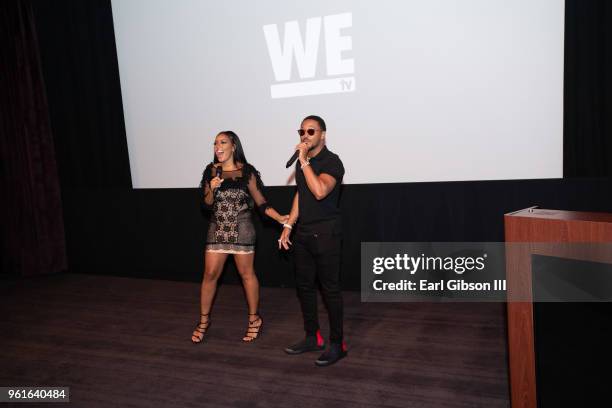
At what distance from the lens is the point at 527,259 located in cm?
189

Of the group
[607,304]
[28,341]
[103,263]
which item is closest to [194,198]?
[103,263]

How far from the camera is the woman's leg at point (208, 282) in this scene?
3320 millimetres

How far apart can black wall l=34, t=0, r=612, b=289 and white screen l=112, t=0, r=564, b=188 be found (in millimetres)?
129

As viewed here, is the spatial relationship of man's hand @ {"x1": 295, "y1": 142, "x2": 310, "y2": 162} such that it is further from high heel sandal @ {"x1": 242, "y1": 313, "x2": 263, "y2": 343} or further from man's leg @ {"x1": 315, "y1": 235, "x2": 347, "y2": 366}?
high heel sandal @ {"x1": 242, "y1": 313, "x2": 263, "y2": 343}

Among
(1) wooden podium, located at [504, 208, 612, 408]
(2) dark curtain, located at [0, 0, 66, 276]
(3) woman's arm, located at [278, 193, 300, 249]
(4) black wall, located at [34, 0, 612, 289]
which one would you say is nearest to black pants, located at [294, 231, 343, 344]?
(3) woman's arm, located at [278, 193, 300, 249]

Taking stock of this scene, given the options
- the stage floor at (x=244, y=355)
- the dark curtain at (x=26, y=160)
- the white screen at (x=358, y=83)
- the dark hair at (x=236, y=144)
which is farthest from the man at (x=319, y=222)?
the dark curtain at (x=26, y=160)

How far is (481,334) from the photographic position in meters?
3.38

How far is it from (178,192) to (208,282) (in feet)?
6.59

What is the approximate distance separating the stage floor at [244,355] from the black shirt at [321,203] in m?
0.88

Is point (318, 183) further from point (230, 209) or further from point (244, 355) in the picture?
point (244, 355)

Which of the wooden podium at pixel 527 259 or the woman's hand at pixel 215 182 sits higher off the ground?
the woman's hand at pixel 215 182

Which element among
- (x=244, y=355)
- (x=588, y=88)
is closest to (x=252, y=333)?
(x=244, y=355)

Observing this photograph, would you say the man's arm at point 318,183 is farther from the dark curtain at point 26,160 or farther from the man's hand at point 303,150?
the dark curtain at point 26,160

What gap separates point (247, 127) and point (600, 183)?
3.02 meters
